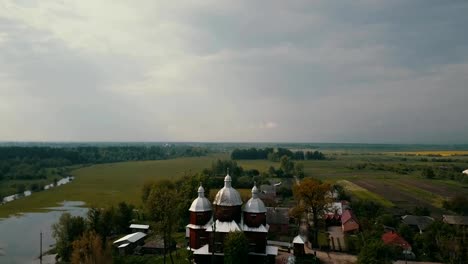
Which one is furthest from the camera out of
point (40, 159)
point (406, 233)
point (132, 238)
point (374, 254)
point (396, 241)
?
point (40, 159)

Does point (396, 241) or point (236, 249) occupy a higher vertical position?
point (236, 249)

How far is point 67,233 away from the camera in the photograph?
34.2 m

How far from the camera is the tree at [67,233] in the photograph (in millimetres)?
32812

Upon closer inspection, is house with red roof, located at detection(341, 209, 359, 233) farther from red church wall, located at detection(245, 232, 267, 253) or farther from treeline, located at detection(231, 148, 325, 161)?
treeline, located at detection(231, 148, 325, 161)

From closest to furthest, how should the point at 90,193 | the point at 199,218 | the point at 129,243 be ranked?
the point at 199,218 → the point at 129,243 → the point at 90,193

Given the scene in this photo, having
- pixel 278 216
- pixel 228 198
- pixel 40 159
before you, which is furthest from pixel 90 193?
pixel 40 159

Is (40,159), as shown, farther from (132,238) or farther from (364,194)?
(364,194)

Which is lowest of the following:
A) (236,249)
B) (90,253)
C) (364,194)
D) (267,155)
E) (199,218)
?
(364,194)

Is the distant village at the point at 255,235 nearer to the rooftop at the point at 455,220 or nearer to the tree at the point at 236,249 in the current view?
the rooftop at the point at 455,220

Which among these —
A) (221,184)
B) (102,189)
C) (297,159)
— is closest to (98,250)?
(221,184)

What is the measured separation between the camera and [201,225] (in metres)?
31.6

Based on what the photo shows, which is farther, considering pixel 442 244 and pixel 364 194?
pixel 364 194

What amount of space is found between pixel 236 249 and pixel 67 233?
16.8 meters

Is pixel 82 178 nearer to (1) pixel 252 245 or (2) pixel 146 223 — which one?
(2) pixel 146 223
